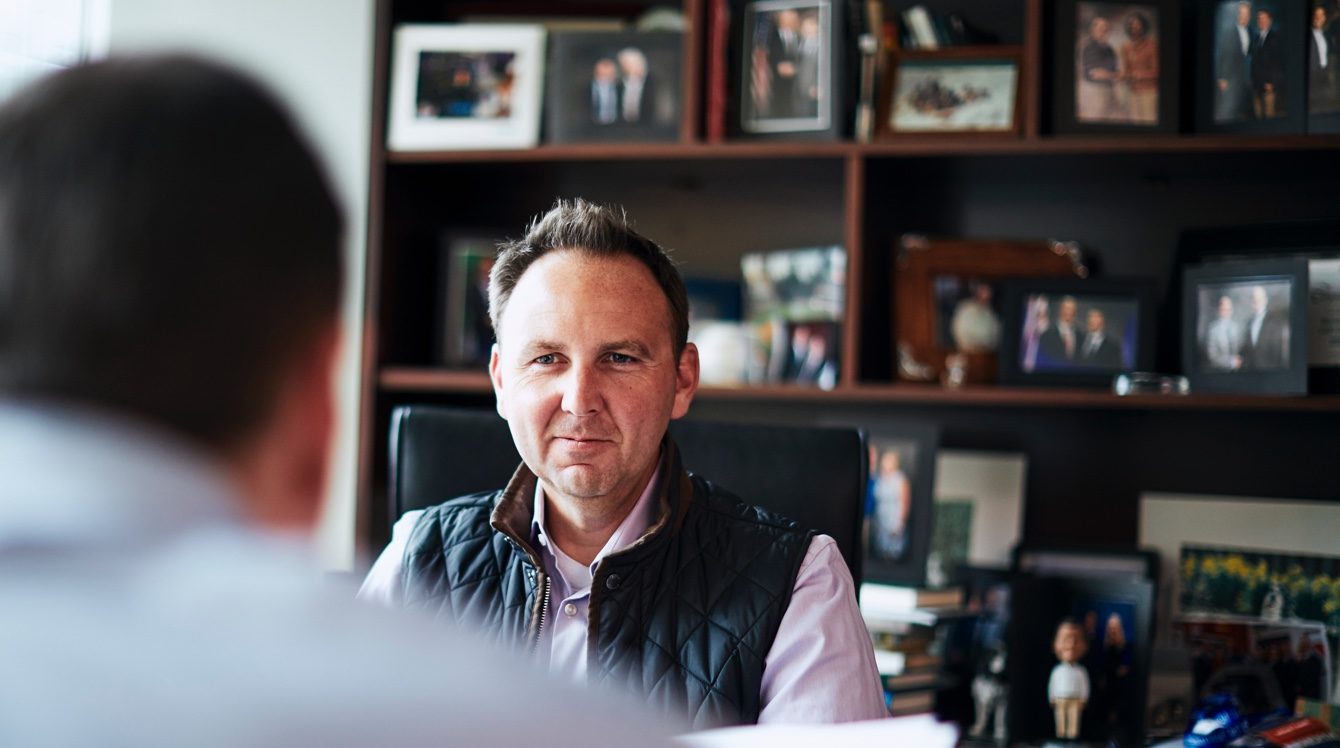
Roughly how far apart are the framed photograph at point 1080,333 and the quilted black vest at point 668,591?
0.95 m

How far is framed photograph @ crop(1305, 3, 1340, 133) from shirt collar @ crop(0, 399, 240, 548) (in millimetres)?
2211

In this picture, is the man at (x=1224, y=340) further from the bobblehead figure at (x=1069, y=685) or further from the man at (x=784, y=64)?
the man at (x=784, y=64)

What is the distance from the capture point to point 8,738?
1.54ft

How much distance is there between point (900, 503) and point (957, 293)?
44cm

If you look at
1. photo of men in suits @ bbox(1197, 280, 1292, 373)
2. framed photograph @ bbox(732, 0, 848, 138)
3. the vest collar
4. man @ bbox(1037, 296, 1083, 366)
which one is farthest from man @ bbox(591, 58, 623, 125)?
photo of men in suits @ bbox(1197, 280, 1292, 373)

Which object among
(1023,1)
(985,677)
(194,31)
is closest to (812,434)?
(985,677)

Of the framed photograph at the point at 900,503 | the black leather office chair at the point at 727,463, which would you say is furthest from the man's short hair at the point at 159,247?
the framed photograph at the point at 900,503

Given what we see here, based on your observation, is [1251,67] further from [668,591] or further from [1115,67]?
[668,591]

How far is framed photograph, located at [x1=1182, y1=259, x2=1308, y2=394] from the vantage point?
222cm

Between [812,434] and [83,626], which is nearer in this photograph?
[83,626]

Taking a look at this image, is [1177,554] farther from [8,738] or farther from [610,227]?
[8,738]

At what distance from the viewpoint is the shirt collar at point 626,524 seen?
164cm

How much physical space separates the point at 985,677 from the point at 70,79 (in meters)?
2.14

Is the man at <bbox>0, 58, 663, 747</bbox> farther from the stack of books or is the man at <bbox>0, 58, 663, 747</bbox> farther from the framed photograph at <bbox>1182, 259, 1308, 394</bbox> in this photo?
the framed photograph at <bbox>1182, 259, 1308, 394</bbox>
